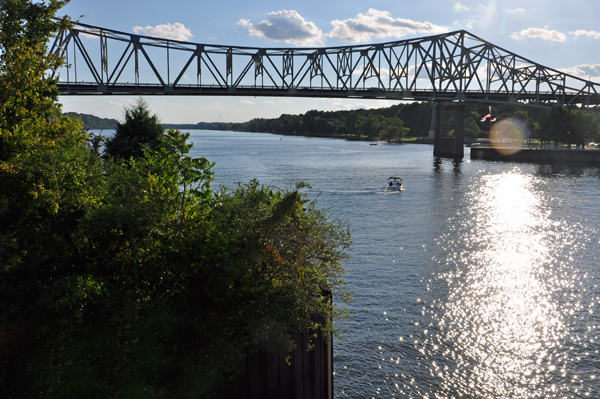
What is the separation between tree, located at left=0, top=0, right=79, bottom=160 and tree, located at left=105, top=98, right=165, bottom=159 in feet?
49.1

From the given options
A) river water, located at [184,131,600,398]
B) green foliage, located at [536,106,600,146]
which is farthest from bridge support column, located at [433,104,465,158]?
river water, located at [184,131,600,398]

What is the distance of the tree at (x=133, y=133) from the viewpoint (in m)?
35.7

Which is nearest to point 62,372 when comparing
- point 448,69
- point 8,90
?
point 8,90

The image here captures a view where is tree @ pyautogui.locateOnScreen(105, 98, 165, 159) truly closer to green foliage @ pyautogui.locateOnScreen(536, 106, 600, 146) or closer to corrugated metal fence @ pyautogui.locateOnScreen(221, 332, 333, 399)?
corrugated metal fence @ pyautogui.locateOnScreen(221, 332, 333, 399)

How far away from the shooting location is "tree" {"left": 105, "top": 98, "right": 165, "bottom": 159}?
3572 cm

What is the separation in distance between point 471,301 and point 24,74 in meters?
21.8

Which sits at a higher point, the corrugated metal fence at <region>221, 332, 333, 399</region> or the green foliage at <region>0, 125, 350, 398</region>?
the green foliage at <region>0, 125, 350, 398</region>

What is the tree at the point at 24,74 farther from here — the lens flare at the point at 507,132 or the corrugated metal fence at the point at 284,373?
the lens flare at the point at 507,132

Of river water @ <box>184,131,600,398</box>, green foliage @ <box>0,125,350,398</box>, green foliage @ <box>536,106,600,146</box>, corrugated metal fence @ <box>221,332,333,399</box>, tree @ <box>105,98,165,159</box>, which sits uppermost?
green foliage @ <box>536,106,600,146</box>

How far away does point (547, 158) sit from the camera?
111250 mm

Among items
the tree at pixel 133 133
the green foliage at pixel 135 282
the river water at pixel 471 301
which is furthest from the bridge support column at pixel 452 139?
the green foliage at pixel 135 282

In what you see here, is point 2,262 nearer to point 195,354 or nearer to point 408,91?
point 195,354

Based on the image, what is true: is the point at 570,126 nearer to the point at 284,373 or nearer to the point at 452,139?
the point at 452,139

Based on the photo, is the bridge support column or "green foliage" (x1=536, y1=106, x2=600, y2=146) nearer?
"green foliage" (x1=536, y1=106, x2=600, y2=146)
